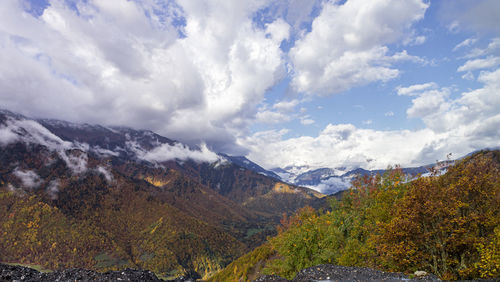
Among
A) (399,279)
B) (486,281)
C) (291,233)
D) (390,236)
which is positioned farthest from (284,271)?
(486,281)

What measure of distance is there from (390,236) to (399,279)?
535 cm

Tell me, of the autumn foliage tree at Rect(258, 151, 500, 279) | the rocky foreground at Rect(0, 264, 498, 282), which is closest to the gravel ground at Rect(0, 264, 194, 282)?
the rocky foreground at Rect(0, 264, 498, 282)

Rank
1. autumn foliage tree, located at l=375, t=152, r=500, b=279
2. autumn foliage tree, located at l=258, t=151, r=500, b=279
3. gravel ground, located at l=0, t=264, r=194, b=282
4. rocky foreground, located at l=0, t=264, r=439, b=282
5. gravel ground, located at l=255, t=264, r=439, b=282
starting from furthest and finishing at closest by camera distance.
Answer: autumn foliage tree, located at l=375, t=152, r=500, b=279 < autumn foliage tree, located at l=258, t=151, r=500, b=279 < gravel ground, located at l=255, t=264, r=439, b=282 < rocky foreground, located at l=0, t=264, r=439, b=282 < gravel ground, located at l=0, t=264, r=194, b=282

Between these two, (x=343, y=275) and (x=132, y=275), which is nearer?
(x=132, y=275)

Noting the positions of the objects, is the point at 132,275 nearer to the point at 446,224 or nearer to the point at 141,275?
the point at 141,275

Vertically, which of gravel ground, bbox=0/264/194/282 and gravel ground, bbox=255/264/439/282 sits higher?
gravel ground, bbox=0/264/194/282

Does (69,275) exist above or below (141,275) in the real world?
above

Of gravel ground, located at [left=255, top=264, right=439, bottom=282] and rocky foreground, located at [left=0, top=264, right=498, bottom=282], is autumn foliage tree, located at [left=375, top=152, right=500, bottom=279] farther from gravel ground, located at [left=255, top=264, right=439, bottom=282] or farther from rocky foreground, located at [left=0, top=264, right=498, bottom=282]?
rocky foreground, located at [left=0, top=264, right=498, bottom=282]

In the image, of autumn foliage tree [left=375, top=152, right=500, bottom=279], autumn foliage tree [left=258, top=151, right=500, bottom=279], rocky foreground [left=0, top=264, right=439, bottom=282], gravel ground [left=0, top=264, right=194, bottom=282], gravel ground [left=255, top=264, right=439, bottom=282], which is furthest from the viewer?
autumn foliage tree [left=375, top=152, right=500, bottom=279]

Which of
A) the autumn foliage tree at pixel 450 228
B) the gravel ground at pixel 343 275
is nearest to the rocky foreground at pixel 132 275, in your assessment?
the gravel ground at pixel 343 275

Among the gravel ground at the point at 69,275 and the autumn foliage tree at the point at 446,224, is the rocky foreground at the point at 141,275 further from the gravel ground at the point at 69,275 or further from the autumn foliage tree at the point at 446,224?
the autumn foliage tree at the point at 446,224

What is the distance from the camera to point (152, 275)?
15.9 m

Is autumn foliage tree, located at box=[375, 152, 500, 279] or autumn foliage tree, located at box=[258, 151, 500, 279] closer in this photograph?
autumn foliage tree, located at box=[258, 151, 500, 279]

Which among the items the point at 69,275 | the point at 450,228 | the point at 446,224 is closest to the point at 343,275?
the point at 450,228
